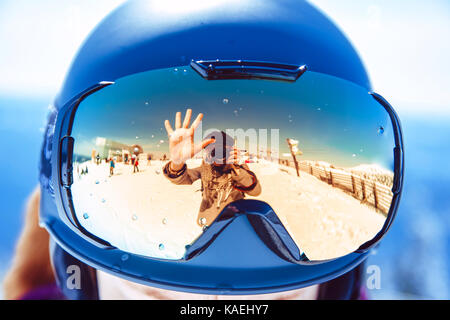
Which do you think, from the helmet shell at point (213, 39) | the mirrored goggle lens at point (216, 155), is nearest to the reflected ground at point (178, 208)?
the mirrored goggle lens at point (216, 155)

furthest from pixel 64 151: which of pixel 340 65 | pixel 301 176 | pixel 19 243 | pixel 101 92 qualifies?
pixel 19 243

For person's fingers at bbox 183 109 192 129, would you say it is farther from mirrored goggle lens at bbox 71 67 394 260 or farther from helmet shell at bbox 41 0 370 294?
helmet shell at bbox 41 0 370 294

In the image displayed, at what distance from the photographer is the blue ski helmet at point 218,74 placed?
0.65 m

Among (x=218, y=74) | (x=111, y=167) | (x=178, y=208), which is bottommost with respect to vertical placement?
(x=178, y=208)

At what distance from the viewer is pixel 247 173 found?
0.61 m

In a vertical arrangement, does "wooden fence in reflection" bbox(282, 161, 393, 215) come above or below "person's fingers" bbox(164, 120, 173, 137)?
below

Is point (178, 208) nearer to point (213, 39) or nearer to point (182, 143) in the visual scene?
point (182, 143)

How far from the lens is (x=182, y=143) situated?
60cm

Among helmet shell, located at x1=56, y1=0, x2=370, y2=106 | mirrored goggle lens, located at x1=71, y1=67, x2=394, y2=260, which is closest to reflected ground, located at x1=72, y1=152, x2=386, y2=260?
mirrored goggle lens, located at x1=71, y1=67, x2=394, y2=260

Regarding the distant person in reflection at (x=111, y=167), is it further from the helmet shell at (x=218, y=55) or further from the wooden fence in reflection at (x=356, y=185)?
the wooden fence in reflection at (x=356, y=185)

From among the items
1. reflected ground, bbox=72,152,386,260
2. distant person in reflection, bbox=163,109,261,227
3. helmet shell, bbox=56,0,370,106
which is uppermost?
helmet shell, bbox=56,0,370,106

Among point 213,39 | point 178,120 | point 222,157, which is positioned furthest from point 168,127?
point 213,39

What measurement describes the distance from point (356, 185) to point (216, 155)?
343mm

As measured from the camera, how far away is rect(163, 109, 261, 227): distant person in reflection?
0.60 meters
